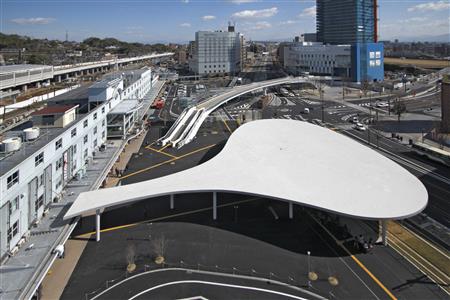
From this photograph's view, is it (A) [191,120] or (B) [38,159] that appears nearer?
(B) [38,159]

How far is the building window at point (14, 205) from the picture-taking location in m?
13.1

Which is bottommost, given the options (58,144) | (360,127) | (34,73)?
(58,144)

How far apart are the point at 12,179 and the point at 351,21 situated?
95.8m

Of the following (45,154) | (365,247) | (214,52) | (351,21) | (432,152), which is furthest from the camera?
(214,52)

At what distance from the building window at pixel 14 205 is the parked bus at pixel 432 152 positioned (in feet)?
93.3

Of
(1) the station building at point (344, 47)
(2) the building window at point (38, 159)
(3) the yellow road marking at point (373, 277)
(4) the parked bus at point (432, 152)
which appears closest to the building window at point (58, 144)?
(2) the building window at point (38, 159)

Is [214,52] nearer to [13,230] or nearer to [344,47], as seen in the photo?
[344,47]

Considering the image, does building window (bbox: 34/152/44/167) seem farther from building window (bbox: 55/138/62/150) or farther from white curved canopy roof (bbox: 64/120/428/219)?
white curved canopy roof (bbox: 64/120/428/219)

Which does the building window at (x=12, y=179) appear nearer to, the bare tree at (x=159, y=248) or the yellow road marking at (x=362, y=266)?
the bare tree at (x=159, y=248)

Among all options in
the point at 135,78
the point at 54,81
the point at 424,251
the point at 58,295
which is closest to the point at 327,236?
the point at 424,251

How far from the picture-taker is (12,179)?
43.7 ft

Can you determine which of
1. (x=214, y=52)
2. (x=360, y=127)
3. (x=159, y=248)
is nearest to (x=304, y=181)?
(x=159, y=248)

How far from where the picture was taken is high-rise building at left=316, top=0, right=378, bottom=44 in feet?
Answer: 294

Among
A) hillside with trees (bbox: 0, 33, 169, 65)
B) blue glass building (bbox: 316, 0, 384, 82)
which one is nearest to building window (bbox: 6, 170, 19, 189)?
hillside with trees (bbox: 0, 33, 169, 65)
